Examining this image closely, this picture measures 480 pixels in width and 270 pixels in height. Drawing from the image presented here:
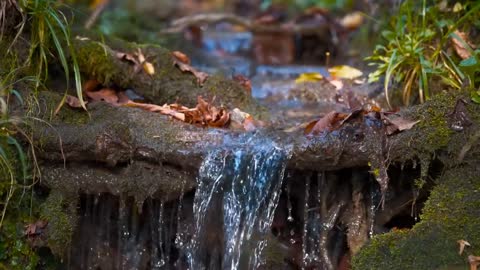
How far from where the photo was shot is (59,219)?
3088mm

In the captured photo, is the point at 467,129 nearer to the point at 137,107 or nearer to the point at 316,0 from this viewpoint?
the point at 137,107

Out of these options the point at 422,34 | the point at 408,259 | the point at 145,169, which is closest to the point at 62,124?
the point at 145,169

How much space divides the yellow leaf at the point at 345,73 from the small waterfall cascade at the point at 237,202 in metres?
1.42

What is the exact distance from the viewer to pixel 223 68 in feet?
16.5

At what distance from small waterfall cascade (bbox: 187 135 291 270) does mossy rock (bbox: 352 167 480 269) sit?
530 mm

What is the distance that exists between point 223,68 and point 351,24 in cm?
164

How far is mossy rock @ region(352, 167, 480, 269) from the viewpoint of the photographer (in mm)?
2725

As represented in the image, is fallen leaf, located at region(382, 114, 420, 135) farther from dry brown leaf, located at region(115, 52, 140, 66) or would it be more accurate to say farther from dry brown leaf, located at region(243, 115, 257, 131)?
dry brown leaf, located at region(115, 52, 140, 66)

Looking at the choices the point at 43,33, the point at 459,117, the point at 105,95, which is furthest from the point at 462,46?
the point at 43,33

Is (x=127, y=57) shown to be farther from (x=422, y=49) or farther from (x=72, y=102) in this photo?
(x=422, y=49)

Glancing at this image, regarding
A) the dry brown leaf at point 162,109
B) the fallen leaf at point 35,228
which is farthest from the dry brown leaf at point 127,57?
the fallen leaf at point 35,228

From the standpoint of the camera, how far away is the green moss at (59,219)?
121 inches

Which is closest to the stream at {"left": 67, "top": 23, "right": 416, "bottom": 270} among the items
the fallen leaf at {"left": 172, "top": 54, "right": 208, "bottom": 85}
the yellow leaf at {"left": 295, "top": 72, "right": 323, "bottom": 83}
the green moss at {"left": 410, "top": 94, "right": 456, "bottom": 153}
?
the green moss at {"left": 410, "top": 94, "right": 456, "bottom": 153}

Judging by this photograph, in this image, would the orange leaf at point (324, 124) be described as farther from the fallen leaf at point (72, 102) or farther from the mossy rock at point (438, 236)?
the fallen leaf at point (72, 102)
